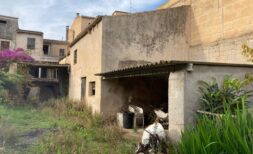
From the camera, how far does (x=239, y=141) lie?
416 cm

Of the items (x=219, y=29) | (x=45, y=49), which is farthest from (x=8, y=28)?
(x=219, y=29)

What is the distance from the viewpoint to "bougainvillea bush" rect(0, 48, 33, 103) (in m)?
18.8

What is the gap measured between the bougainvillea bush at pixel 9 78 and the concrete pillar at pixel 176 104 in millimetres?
12939

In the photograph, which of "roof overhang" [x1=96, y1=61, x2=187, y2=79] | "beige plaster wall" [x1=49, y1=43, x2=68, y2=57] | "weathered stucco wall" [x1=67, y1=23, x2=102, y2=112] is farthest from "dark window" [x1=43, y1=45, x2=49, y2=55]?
"roof overhang" [x1=96, y1=61, x2=187, y2=79]

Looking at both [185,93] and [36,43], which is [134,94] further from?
[36,43]

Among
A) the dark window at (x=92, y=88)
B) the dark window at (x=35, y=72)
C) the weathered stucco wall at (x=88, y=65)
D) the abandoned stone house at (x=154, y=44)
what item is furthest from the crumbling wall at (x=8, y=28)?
the dark window at (x=92, y=88)

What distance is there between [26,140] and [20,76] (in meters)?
11.7

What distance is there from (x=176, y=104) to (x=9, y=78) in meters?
15.5

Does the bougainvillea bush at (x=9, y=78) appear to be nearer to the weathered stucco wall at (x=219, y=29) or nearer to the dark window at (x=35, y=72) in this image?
the dark window at (x=35, y=72)

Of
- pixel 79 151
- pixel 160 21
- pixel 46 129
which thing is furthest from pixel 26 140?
pixel 160 21

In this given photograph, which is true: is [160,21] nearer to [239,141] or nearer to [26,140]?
[26,140]

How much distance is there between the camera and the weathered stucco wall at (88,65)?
14.0 m

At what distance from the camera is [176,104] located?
290 inches

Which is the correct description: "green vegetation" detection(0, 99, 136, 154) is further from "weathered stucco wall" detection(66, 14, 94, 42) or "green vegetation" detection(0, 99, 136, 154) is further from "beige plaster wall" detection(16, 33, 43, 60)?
"beige plaster wall" detection(16, 33, 43, 60)
